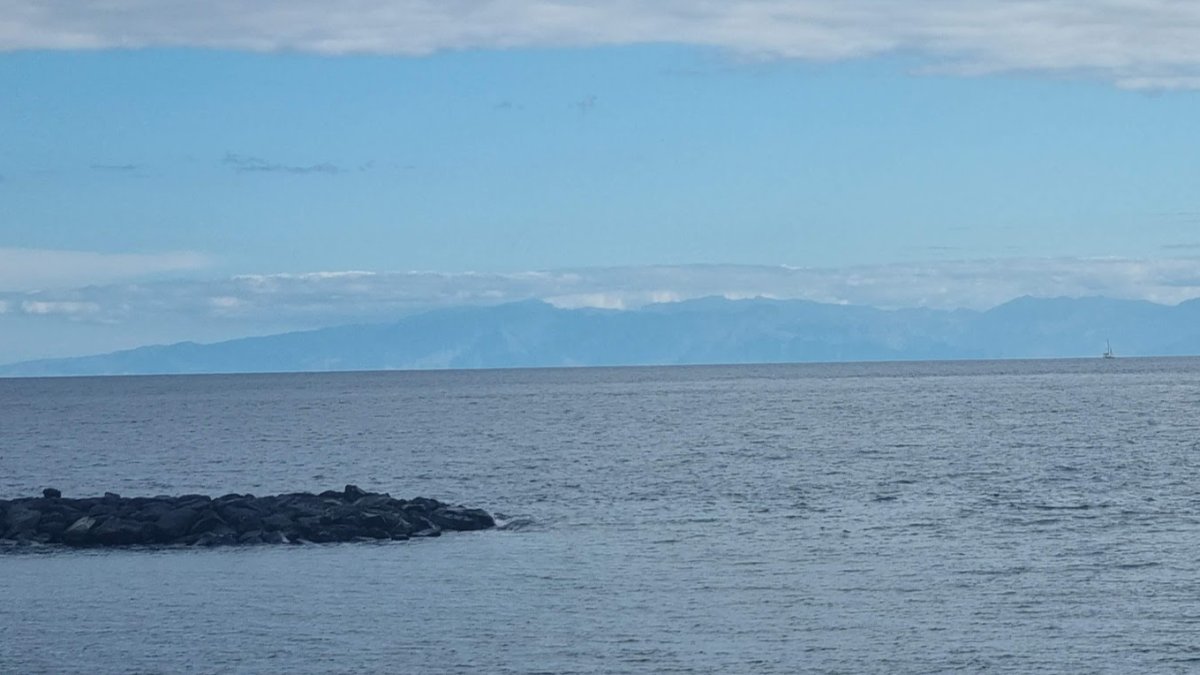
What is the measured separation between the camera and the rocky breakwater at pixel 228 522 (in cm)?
4278

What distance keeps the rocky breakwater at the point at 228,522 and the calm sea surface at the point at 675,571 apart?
1482mm

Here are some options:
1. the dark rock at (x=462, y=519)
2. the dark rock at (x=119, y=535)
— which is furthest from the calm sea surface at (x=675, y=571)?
the dark rock at (x=119, y=535)

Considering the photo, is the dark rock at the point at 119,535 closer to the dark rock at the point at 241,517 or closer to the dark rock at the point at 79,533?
the dark rock at the point at 79,533

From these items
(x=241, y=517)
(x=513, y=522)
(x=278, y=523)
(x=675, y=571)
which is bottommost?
(x=675, y=571)

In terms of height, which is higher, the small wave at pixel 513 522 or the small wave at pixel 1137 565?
the small wave at pixel 513 522

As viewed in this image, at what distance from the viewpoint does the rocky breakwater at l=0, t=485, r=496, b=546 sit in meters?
42.8

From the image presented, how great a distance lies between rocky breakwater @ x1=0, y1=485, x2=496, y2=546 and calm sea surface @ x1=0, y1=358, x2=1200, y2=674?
58.4 inches

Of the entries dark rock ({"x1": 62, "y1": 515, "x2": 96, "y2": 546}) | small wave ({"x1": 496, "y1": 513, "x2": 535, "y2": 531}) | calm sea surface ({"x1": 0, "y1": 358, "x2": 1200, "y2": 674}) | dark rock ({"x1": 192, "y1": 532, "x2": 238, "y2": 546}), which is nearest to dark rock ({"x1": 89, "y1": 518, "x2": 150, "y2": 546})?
dark rock ({"x1": 62, "y1": 515, "x2": 96, "y2": 546})

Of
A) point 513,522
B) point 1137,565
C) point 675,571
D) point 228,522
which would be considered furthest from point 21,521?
point 1137,565

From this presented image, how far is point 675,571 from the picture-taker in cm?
3544

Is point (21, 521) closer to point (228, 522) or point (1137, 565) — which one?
point (228, 522)

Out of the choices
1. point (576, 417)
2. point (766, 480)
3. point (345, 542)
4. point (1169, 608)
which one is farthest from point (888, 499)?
point (576, 417)

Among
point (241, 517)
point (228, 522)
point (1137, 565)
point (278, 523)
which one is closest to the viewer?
point (1137, 565)

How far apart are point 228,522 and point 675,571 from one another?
48.2 feet
